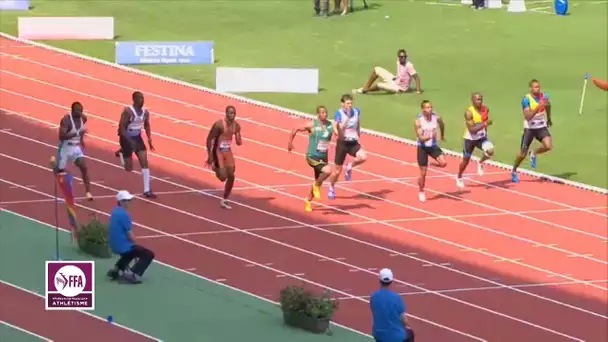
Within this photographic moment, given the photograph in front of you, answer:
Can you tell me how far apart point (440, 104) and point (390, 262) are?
991 cm

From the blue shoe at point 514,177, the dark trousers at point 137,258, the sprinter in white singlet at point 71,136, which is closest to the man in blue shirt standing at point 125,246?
the dark trousers at point 137,258

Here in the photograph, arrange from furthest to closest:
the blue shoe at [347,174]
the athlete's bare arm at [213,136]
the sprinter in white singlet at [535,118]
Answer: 1. the sprinter in white singlet at [535,118]
2. the blue shoe at [347,174]
3. the athlete's bare arm at [213,136]

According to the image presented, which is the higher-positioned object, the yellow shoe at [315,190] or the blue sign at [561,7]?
the blue sign at [561,7]

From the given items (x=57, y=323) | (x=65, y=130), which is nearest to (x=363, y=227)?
(x=65, y=130)

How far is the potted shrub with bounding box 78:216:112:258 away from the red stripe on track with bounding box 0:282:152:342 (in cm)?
188

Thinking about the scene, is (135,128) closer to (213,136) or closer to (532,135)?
(213,136)

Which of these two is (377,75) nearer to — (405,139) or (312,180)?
(405,139)

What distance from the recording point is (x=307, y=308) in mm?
16547

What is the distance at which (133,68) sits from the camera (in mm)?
31609

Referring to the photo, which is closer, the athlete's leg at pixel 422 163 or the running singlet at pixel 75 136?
the running singlet at pixel 75 136

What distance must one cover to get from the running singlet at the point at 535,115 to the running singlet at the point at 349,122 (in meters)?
3.47

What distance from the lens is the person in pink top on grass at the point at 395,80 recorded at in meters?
30.3

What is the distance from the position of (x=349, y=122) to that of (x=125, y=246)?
607 centimetres

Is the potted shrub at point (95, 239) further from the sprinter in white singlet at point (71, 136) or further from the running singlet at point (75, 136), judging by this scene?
the running singlet at point (75, 136)
